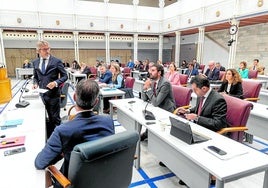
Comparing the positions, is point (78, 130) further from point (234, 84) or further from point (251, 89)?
point (251, 89)

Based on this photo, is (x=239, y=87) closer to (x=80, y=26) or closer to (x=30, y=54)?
(x=80, y=26)

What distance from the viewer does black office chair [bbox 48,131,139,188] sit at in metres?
1.06

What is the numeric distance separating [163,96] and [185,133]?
1.25 meters

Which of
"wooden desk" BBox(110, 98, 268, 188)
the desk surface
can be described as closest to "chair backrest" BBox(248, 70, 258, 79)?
"wooden desk" BBox(110, 98, 268, 188)

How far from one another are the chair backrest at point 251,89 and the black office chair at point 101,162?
3.36 m

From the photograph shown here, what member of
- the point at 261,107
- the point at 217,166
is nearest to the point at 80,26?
the point at 261,107

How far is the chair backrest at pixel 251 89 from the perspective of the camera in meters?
3.73

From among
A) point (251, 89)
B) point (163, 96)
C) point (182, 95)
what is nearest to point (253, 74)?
point (251, 89)

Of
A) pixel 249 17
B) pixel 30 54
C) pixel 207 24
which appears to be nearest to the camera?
pixel 249 17

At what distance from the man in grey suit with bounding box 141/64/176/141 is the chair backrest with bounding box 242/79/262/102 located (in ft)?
5.82

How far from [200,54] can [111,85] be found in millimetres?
8260

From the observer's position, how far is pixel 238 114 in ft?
7.34

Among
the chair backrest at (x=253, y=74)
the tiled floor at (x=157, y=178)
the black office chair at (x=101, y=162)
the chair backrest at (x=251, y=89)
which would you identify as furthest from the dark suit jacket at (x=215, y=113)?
the chair backrest at (x=253, y=74)

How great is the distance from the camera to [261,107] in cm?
287
